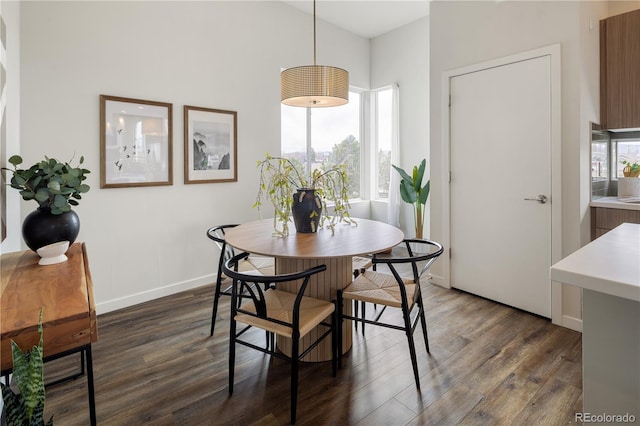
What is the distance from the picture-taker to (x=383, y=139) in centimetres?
519

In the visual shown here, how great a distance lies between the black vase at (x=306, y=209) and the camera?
2.28m

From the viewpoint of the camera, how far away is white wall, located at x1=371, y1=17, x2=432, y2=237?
454 centimetres

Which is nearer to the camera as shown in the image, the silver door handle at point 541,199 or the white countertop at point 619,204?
the white countertop at point 619,204

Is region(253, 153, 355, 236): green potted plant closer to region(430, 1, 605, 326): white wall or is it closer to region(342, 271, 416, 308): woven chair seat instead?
region(342, 271, 416, 308): woven chair seat

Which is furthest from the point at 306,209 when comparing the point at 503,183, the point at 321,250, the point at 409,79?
the point at 409,79

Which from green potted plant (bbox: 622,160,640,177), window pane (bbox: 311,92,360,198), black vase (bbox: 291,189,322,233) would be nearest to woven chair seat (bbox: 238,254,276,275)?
black vase (bbox: 291,189,322,233)

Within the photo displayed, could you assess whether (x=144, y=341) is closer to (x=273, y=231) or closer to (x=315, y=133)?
(x=273, y=231)

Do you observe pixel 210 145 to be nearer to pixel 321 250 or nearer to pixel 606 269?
pixel 321 250

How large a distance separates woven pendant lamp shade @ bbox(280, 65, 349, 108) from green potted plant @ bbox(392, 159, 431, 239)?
2186mm

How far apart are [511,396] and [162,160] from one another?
3.18m

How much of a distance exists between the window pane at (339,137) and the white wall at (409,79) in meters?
0.62

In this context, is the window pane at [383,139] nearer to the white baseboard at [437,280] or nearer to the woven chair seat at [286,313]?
the white baseboard at [437,280]

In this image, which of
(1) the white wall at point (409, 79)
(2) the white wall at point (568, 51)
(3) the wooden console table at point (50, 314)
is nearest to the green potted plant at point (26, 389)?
(3) the wooden console table at point (50, 314)

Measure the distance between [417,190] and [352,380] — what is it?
2.93m
